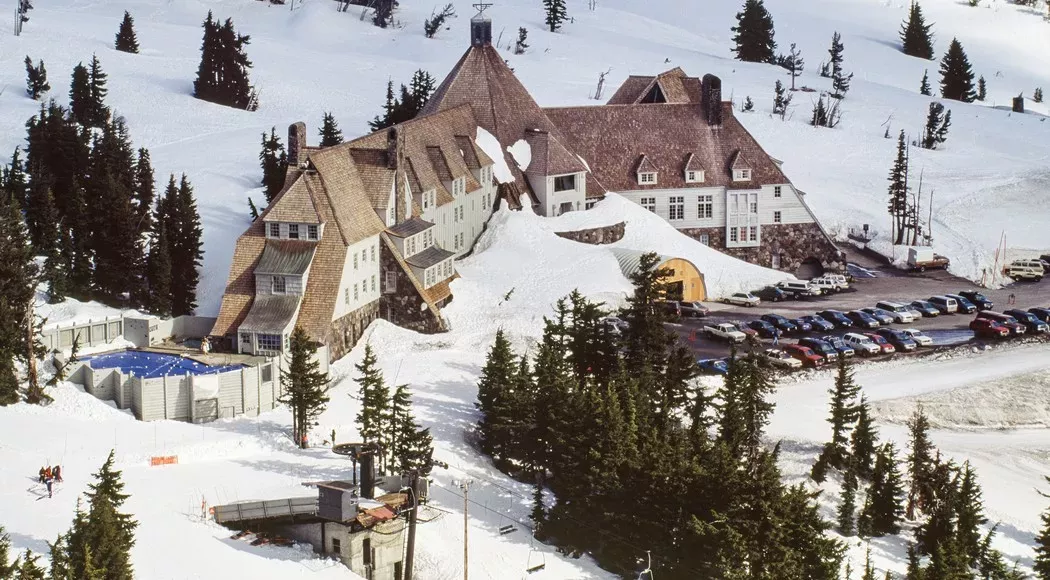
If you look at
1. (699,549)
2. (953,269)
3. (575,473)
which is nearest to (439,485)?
(575,473)

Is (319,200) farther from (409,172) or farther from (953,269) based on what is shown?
(953,269)

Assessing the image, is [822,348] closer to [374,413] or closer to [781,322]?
[781,322]

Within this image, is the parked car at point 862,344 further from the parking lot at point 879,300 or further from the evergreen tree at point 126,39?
the evergreen tree at point 126,39

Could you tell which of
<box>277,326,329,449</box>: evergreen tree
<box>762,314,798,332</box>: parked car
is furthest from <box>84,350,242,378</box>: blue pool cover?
<box>762,314,798,332</box>: parked car

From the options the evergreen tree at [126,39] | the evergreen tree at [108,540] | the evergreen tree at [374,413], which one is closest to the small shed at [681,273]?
the evergreen tree at [374,413]

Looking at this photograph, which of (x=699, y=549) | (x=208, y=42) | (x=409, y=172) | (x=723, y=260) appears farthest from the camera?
(x=208, y=42)

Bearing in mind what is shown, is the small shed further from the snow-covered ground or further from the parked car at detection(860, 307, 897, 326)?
the parked car at detection(860, 307, 897, 326)
